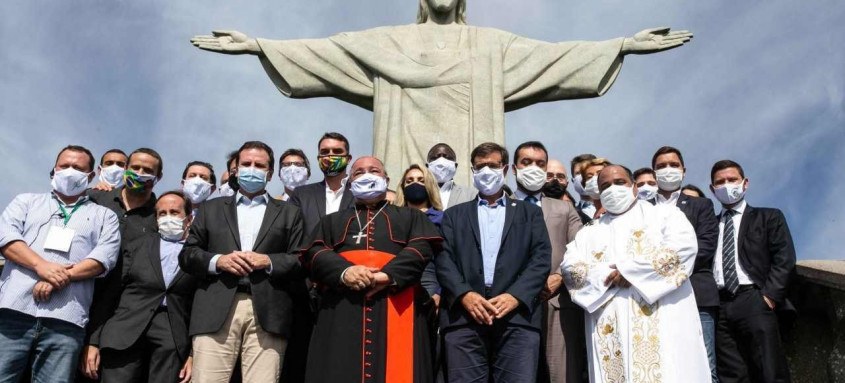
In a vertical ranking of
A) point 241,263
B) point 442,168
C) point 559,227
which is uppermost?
point 442,168

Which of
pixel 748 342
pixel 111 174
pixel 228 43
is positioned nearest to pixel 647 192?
pixel 748 342

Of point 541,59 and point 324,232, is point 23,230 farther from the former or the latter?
point 541,59

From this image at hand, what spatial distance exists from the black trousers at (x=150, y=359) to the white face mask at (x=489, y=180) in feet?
8.26

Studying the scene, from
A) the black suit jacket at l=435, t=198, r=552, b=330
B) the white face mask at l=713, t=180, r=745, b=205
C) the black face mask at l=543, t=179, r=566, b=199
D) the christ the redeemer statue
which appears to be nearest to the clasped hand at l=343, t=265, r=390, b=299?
the black suit jacket at l=435, t=198, r=552, b=330

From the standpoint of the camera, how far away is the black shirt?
20.6 feet

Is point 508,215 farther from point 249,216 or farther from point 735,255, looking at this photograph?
point 735,255

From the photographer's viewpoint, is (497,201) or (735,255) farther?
(735,255)

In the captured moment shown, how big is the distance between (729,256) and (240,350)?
3948 millimetres

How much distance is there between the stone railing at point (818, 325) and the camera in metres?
6.14

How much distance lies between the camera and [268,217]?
5770 millimetres

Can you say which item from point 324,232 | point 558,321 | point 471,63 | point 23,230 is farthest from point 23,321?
point 471,63

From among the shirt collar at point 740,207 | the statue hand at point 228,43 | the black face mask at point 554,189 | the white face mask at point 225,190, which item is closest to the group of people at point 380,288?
the shirt collar at point 740,207

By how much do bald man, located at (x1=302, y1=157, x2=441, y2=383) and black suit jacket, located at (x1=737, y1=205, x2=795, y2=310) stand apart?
269 centimetres

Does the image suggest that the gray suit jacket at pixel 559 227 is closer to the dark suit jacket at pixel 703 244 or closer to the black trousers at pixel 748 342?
the dark suit jacket at pixel 703 244
